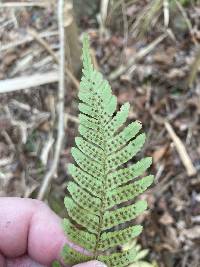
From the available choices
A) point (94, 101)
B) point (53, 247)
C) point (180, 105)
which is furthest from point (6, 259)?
point (180, 105)

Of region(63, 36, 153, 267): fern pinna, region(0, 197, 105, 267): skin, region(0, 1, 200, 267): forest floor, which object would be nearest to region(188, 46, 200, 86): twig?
region(0, 1, 200, 267): forest floor

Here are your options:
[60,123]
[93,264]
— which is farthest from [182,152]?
[93,264]

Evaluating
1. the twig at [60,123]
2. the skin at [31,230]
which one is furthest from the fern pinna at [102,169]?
the twig at [60,123]

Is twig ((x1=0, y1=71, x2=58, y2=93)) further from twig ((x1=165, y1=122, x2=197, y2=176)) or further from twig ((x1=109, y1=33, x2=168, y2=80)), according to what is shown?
twig ((x1=165, y1=122, x2=197, y2=176))

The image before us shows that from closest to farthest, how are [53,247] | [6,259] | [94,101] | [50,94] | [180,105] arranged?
[94,101] < [53,247] < [6,259] < [180,105] < [50,94]

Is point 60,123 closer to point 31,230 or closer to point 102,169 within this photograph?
point 31,230

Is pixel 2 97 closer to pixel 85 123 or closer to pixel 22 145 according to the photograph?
pixel 22 145
